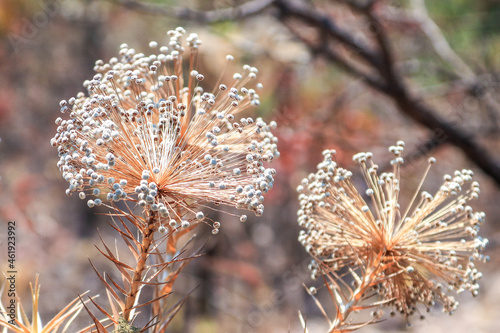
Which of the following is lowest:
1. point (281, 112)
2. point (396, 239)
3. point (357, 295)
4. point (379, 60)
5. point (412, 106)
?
point (357, 295)

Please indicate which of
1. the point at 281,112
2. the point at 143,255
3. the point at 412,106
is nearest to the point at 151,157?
the point at 143,255

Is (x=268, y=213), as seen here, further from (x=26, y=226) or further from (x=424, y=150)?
(x=424, y=150)

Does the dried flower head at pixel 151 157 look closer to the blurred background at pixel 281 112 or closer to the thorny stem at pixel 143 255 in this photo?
the thorny stem at pixel 143 255

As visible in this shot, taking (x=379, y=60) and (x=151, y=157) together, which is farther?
(x=379, y=60)

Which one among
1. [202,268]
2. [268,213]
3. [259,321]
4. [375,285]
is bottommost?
[259,321]

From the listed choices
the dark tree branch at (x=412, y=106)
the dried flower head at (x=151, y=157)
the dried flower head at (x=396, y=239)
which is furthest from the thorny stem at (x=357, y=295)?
the dark tree branch at (x=412, y=106)

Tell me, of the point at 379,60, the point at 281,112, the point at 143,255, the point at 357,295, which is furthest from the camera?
the point at 281,112

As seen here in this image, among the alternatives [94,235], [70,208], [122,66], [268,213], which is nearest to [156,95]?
[122,66]

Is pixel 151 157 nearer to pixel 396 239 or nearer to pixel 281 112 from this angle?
pixel 396 239
